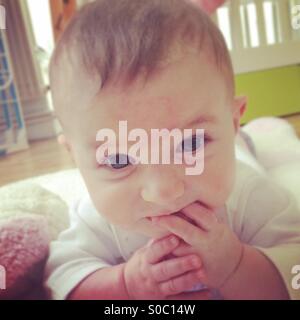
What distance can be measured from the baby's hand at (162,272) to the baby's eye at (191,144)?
0.08 m

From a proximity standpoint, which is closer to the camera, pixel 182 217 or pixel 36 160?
pixel 182 217

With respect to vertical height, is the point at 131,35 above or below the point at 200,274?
above

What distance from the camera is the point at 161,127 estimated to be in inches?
11.4

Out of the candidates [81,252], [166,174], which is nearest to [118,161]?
[166,174]

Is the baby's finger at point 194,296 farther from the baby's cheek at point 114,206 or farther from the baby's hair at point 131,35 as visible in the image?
the baby's hair at point 131,35

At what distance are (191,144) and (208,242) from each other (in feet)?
0.27

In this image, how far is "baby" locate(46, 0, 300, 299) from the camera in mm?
288

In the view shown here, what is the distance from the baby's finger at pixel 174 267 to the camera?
0.34 meters

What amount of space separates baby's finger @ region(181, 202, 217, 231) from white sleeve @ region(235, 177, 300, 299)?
52 millimetres

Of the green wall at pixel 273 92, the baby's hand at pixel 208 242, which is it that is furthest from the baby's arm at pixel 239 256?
the green wall at pixel 273 92

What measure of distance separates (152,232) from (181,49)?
0.14 meters

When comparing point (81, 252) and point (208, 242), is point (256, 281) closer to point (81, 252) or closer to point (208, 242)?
point (208, 242)

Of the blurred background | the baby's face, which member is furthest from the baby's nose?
the blurred background
